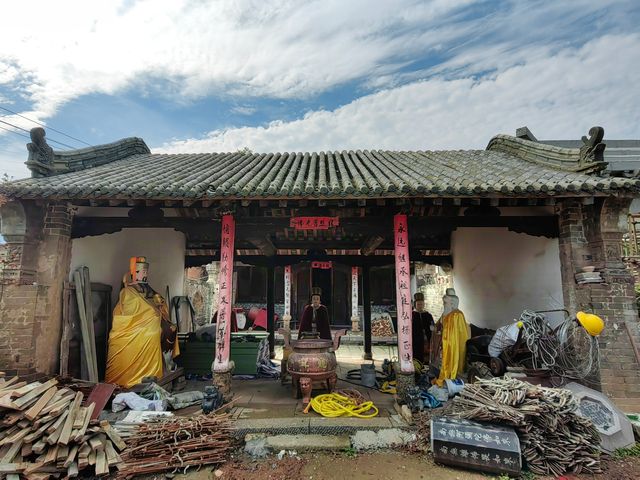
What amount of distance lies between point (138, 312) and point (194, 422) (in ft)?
8.73

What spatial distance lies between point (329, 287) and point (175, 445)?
1364 centimetres

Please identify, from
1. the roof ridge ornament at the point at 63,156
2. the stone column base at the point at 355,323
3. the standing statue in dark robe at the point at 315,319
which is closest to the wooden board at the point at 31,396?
the roof ridge ornament at the point at 63,156

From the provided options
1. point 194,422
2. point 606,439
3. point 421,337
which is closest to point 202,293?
point 421,337

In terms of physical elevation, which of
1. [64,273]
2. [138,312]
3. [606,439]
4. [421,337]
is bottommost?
A: [606,439]

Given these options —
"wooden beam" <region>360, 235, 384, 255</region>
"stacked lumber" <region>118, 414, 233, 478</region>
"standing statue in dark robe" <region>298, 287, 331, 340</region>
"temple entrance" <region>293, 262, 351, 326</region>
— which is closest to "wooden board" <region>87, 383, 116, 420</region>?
"stacked lumber" <region>118, 414, 233, 478</region>

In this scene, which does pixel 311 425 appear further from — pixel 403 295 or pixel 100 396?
pixel 100 396

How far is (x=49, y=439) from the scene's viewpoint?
3.68 m

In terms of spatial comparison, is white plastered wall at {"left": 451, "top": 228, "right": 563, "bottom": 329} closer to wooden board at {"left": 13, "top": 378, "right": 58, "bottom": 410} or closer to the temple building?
the temple building

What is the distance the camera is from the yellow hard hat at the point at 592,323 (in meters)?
4.69

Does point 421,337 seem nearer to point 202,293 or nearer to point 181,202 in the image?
point 181,202

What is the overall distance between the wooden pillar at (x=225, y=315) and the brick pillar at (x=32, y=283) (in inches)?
103

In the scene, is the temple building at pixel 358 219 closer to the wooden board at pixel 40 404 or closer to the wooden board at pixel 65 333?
the wooden board at pixel 65 333

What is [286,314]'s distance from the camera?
1498 centimetres

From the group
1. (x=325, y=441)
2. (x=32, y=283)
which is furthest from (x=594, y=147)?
(x=32, y=283)
